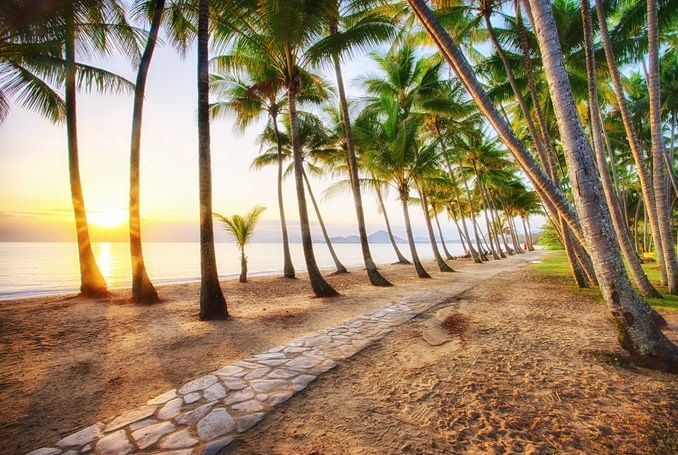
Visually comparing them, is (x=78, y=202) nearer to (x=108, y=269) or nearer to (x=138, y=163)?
(x=138, y=163)

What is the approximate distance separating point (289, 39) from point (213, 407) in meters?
7.96

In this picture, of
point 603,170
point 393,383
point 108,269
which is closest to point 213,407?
point 393,383

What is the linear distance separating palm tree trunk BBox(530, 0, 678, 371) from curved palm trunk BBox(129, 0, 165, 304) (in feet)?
28.6

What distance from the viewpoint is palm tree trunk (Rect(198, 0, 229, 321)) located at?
6039mm

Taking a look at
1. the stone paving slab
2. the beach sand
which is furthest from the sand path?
the beach sand

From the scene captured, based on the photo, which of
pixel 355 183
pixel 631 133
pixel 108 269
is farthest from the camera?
pixel 108 269

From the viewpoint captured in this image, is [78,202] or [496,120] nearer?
[496,120]

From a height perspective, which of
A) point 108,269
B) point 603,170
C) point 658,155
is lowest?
point 108,269

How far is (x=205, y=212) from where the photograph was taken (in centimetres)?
604

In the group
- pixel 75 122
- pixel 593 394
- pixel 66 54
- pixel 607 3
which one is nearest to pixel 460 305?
pixel 593 394

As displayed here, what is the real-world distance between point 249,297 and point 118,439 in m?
7.19

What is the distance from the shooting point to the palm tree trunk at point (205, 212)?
604cm

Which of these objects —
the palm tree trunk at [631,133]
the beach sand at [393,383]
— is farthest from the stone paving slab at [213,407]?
the palm tree trunk at [631,133]

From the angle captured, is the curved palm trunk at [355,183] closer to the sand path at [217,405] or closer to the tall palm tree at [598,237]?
the sand path at [217,405]
